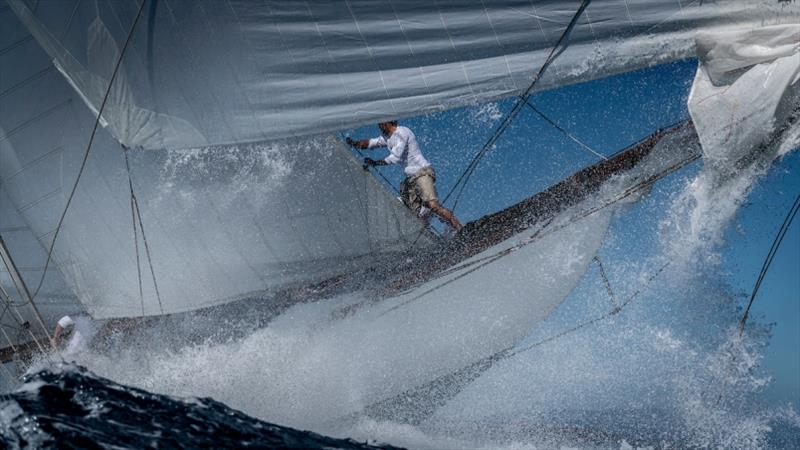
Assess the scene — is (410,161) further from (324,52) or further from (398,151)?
(324,52)

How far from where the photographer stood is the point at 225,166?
9.08 m

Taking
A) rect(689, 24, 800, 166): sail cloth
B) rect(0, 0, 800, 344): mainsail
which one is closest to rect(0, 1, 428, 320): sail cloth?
rect(0, 0, 800, 344): mainsail

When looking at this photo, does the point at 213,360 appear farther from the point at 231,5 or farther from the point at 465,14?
the point at 465,14

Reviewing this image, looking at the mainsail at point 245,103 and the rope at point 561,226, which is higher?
the mainsail at point 245,103

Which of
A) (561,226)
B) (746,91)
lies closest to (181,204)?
(561,226)

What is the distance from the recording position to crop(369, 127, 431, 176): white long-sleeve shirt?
9.73 m

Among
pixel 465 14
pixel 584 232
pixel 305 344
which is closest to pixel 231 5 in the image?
pixel 465 14

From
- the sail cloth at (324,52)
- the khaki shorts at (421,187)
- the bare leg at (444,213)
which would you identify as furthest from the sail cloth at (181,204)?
the bare leg at (444,213)

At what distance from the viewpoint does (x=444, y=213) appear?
9.47 meters

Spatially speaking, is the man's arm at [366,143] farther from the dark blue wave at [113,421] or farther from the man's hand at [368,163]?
the dark blue wave at [113,421]

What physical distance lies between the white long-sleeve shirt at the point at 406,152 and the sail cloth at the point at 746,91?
416cm

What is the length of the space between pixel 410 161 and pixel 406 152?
0.43 ft

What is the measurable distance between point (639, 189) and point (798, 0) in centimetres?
254

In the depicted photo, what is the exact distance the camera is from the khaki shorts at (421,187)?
9.79 metres
